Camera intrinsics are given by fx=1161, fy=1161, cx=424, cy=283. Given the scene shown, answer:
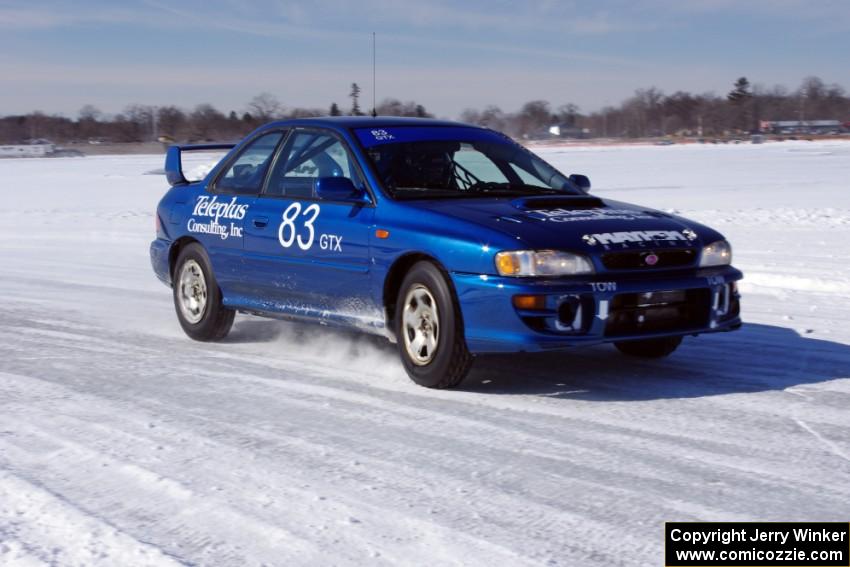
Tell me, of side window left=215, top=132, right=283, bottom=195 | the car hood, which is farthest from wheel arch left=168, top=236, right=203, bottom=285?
the car hood

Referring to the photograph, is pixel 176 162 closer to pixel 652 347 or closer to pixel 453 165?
pixel 453 165

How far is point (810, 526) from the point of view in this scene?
3.63 meters

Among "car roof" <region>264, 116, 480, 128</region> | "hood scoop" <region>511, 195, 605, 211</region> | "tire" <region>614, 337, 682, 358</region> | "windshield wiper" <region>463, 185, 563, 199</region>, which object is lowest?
"tire" <region>614, 337, 682, 358</region>

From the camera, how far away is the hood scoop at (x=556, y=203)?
616cm

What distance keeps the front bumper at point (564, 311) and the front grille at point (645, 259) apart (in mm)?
49

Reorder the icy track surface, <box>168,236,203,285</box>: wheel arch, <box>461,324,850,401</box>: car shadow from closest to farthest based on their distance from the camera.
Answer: the icy track surface < <box>461,324,850,401</box>: car shadow < <box>168,236,203,285</box>: wheel arch

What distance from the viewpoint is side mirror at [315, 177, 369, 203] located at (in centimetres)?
637

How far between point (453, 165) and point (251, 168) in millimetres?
1522

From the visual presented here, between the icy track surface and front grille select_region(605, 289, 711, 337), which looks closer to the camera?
the icy track surface

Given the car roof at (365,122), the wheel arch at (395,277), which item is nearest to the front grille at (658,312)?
the wheel arch at (395,277)

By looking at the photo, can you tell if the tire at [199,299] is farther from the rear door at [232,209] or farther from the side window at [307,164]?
the side window at [307,164]

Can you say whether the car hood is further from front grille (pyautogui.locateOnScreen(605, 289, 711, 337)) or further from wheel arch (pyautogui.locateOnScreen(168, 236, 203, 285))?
wheel arch (pyautogui.locateOnScreen(168, 236, 203, 285))

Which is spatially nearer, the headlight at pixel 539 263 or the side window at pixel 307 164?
the headlight at pixel 539 263

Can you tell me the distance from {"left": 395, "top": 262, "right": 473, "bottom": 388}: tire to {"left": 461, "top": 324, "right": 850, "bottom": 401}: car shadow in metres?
0.21
